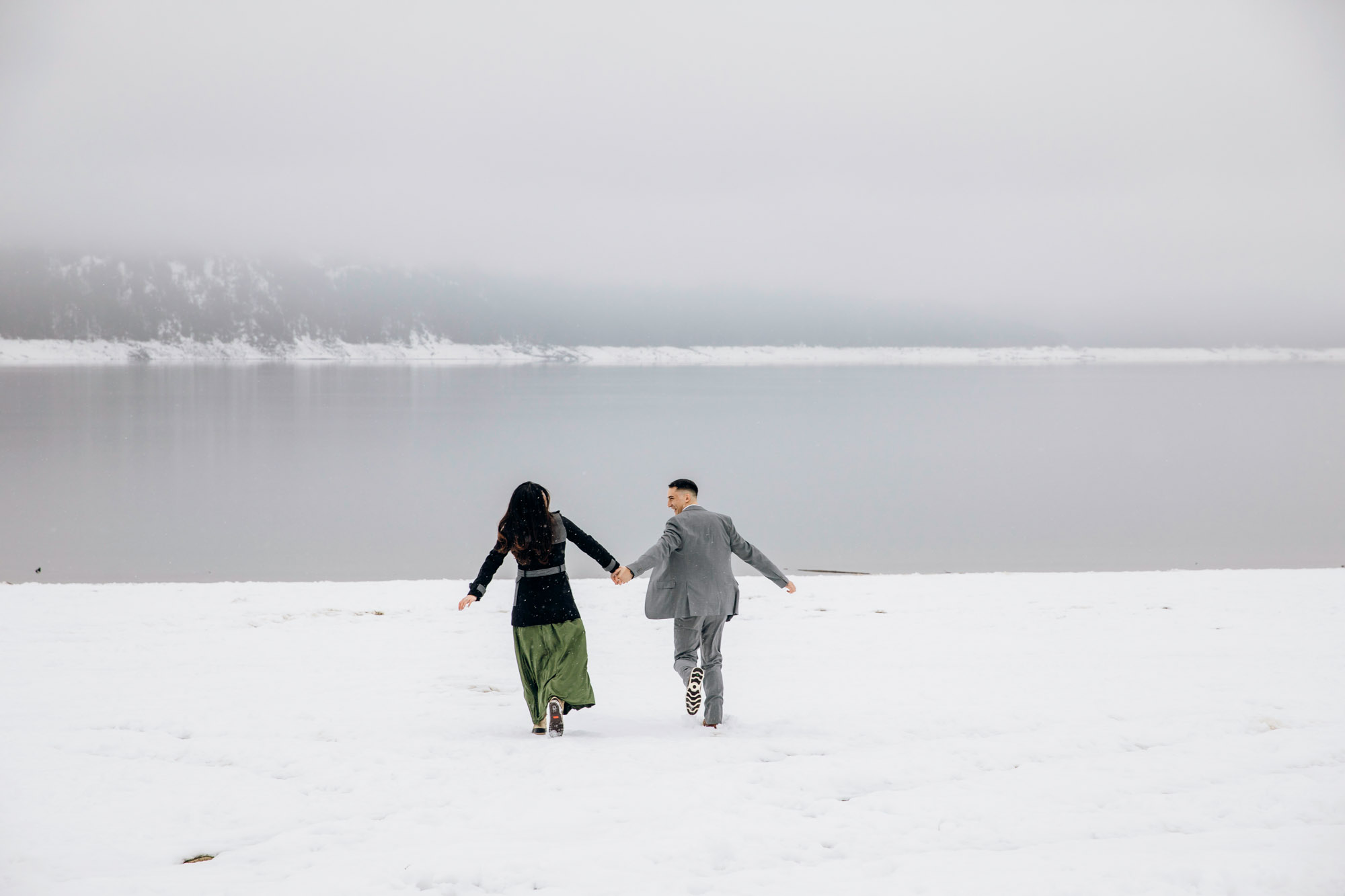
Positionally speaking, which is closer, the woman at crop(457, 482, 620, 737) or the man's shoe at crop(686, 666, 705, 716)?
the woman at crop(457, 482, 620, 737)

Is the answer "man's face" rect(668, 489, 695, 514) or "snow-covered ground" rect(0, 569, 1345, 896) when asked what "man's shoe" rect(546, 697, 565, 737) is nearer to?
"snow-covered ground" rect(0, 569, 1345, 896)

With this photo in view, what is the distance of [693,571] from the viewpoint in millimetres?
7227

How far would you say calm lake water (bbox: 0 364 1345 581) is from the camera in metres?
28.2

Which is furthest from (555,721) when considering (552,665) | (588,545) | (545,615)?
(588,545)

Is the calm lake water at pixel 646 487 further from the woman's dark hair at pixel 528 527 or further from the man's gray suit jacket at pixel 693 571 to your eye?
the woman's dark hair at pixel 528 527

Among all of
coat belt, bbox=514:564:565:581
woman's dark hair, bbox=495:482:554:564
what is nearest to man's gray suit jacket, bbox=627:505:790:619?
coat belt, bbox=514:564:565:581

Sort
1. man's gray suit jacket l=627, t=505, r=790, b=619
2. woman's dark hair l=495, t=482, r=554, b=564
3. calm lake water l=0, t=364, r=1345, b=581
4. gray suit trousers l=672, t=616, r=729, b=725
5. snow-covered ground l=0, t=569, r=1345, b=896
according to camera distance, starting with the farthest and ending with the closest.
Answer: calm lake water l=0, t=364, r=1345, b=581
gray suit trousers l=672, t=616, r=729, b=725
man's gray suit jacket l=627, t=505, r=790, b=619
woman's dark hair l=495, t=482, r=554, b=564
snow-covered ground l=0, t=569, r=1345, b=896

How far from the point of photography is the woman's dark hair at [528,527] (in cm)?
697

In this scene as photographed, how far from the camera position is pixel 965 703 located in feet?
26.0

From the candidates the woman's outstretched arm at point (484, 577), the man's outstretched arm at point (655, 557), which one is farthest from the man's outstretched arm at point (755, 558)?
the woman's outstretched arm at point (484, 577)

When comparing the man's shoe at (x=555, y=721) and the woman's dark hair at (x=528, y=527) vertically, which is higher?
the woman's dark hair at (x=528, y=527)

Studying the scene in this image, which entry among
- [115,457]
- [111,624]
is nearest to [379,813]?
[111,624]

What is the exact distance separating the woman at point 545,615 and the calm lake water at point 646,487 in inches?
646

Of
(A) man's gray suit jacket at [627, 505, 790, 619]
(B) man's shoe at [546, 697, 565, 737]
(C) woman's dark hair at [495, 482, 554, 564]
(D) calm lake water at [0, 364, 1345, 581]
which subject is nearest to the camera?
(C) woman's dark hair at [495, 482, 554, 564]
